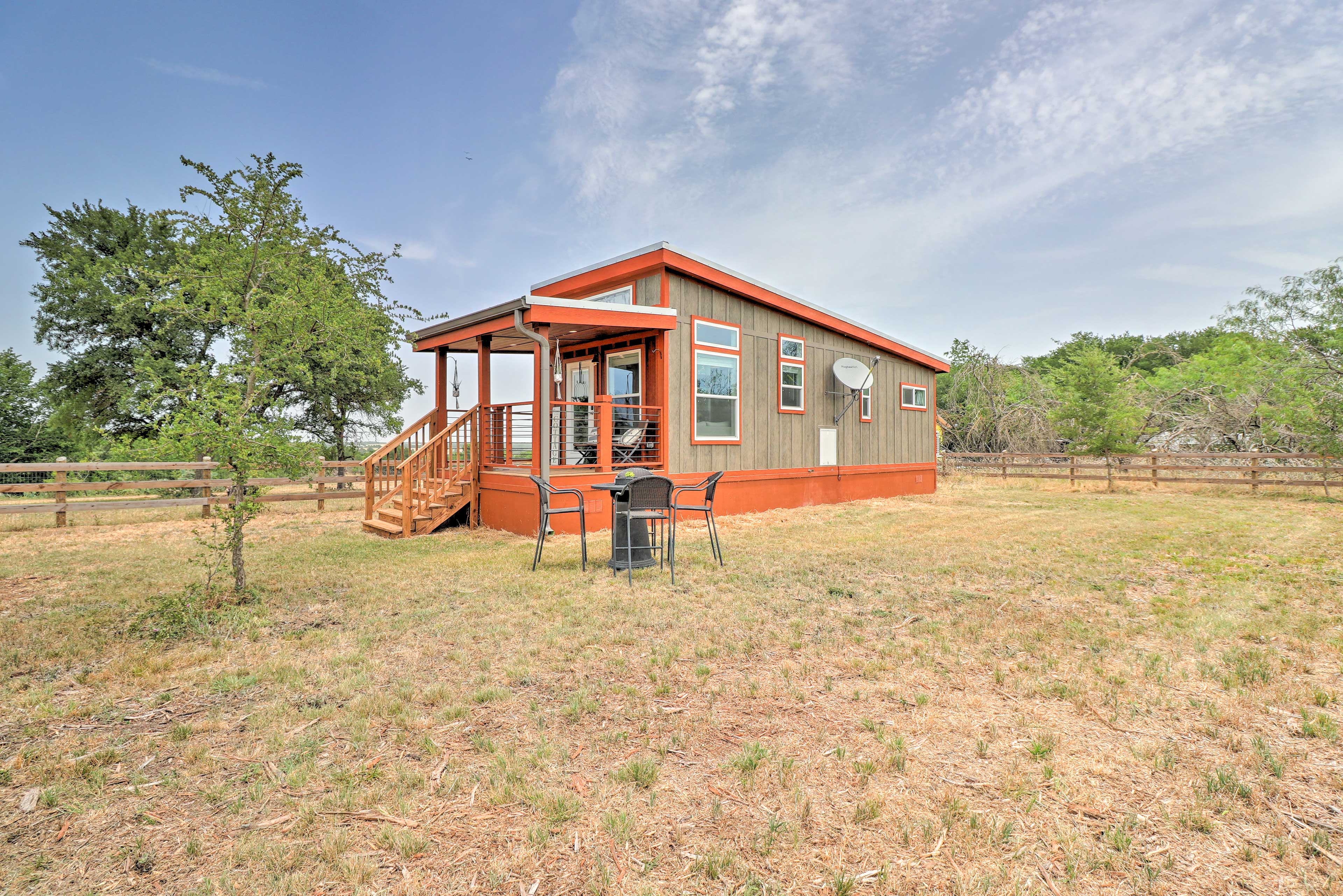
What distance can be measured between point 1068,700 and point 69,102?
20347mm

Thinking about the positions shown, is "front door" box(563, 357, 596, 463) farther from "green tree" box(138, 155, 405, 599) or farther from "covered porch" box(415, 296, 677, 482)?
"green tree" box(138, 155, 405, 599)

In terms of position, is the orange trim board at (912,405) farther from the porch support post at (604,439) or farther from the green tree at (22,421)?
the green tree at (22,421)

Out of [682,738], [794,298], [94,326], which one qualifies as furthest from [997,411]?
[94,326]

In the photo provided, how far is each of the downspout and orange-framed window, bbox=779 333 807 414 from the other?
4922mm

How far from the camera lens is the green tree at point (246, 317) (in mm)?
4465

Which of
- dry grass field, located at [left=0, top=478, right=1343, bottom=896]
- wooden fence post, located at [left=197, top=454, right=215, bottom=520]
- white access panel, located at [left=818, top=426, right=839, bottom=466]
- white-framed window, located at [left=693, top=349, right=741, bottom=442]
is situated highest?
white-framed window, located at [left=693, top=349, right=741, bottom=442]

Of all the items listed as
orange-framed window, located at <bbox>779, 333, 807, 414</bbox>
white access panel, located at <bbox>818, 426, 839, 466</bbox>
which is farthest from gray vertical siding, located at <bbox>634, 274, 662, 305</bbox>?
white access panel, located at <bbox>818, 426, 839, 466</bbox>

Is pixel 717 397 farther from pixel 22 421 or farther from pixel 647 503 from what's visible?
pixel 22 421

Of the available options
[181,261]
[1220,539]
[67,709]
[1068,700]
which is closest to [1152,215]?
[1220,539]

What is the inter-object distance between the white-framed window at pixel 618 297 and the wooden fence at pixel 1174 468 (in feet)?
45.2

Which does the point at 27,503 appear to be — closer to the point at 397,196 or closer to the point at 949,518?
the point at 397,196

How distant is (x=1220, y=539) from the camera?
25.8ft

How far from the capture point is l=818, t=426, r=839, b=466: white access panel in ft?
40.0

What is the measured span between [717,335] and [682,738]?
8068 millimetres
